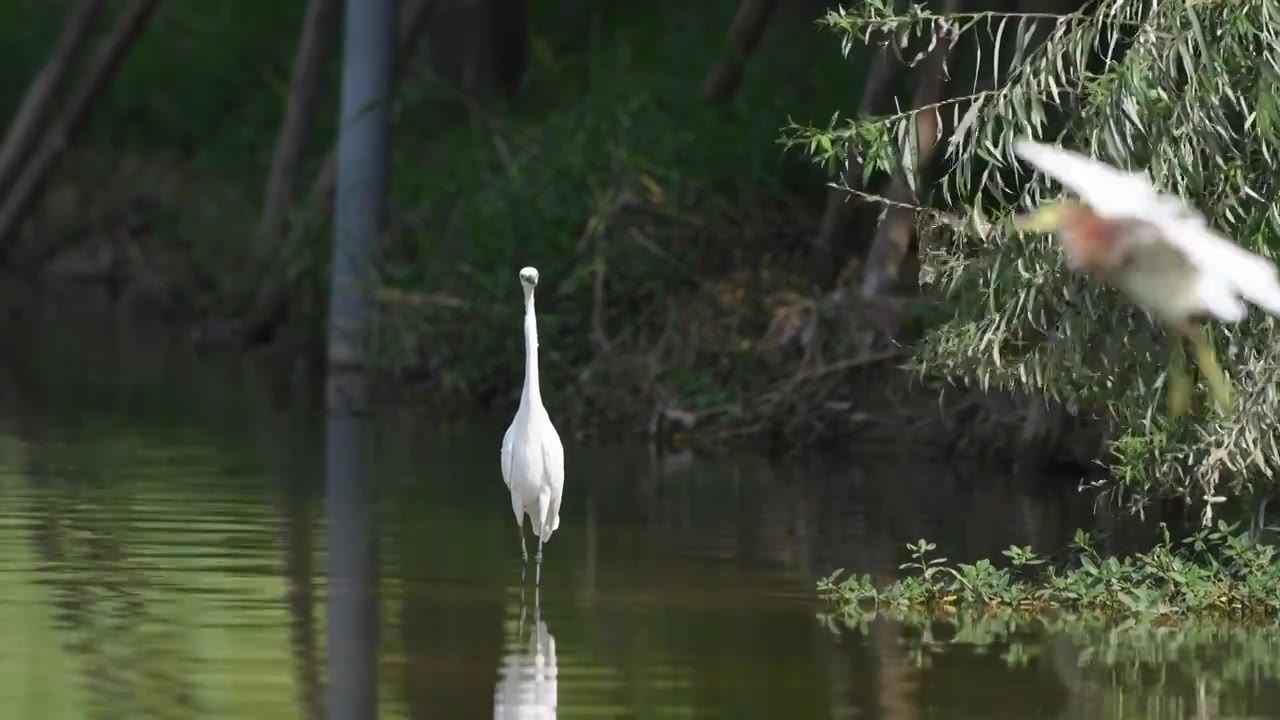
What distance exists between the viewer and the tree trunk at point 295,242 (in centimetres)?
2094

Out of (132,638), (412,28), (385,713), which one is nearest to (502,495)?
(132,638)

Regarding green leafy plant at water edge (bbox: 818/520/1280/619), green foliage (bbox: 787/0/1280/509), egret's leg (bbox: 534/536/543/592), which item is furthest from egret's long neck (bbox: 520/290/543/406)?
green foliage (bbox: 787/0/1280/509)

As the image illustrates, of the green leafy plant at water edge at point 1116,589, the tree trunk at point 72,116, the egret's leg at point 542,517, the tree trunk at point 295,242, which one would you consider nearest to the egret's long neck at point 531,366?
the egret's leg at point 542,517

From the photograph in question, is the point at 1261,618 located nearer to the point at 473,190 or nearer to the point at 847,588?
the point at 847,588

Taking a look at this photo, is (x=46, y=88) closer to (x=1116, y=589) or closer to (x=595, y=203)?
(x=595, y=203)

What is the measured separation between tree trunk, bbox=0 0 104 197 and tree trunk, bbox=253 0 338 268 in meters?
3.50

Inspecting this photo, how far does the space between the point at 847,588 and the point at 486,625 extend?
1.52 meters

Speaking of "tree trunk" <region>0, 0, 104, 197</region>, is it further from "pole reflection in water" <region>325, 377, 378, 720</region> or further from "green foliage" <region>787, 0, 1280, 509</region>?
"green foliage" <region>787, 0, 1280, 509</region>

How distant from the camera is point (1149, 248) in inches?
284

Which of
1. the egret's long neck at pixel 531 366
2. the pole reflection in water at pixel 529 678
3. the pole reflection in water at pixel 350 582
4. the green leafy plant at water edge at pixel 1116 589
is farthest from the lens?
the egret's long neck at pixel 531 366

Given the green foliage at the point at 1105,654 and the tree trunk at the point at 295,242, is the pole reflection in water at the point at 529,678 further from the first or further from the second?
the tree trunk at the point at 295,242

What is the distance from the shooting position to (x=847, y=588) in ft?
33.0

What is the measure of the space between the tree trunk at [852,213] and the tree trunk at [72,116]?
33.0ft

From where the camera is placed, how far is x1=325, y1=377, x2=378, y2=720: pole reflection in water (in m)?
8.17
